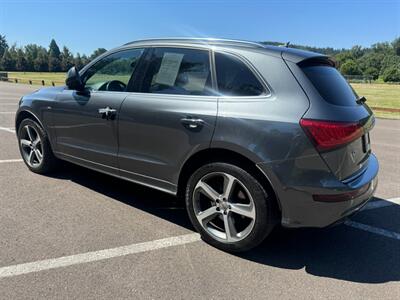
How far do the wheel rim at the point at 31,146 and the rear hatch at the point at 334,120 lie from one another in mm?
3833

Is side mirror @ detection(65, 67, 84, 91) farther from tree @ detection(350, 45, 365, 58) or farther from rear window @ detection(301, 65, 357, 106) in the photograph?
tree @ detection(350, 45, 365, 58)

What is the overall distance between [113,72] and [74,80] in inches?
19.7

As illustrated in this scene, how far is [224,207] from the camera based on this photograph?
136 inches

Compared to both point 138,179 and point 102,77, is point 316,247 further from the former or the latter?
point 102,77

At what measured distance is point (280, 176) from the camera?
303 cm

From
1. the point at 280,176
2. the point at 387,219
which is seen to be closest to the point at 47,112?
the point at 280,176

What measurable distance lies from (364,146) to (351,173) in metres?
0.44

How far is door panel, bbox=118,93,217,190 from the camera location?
340 centimetres

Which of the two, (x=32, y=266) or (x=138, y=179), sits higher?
(x=138, y=179)

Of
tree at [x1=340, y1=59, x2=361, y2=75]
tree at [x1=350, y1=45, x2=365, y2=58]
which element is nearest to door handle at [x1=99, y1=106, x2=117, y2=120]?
tree at [x1=340, y1=59, x2=361, y2=75]

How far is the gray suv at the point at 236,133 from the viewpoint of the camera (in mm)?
2990

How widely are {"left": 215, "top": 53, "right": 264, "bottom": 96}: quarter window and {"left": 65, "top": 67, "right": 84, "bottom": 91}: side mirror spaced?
1888mm

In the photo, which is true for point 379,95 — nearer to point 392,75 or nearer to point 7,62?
point 392,75

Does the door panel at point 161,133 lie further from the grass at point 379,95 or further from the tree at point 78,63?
the grass at point 379,95
